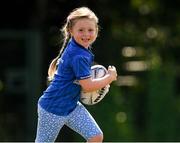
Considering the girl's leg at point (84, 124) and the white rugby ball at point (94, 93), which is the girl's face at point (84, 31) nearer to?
the white rugby ball at point (94, 93)

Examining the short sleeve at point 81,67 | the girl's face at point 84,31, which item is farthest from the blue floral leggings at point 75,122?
the girl's face at point 84,31

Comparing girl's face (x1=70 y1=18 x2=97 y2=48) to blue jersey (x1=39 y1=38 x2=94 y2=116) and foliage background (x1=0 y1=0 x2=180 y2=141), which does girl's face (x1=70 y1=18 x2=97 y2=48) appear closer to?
blue jersey (x1=39 y1=38 x2=94 y2=116)

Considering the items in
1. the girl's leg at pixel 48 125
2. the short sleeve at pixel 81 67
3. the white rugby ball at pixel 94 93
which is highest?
the short sleeve at pixel 81 67

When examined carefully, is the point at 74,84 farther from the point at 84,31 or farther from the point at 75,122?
the point at 84,31

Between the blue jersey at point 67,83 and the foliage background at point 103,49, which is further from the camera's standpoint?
the foliage background at point 103,49

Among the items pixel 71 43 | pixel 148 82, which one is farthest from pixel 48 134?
pixel 148 82

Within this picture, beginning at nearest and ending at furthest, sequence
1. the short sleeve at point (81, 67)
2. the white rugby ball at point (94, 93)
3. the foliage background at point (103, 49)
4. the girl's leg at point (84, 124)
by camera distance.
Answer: the short sleeve at point (81, 67) → the girl's leg at point (84, 124) → the white rugby ball at point (94, 93) → the foliage background at point (103, 49)

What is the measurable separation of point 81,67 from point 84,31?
31 centimetres

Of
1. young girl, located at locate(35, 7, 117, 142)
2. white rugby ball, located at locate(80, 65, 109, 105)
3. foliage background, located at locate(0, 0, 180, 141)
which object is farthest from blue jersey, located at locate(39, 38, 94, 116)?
foliage background, located at locate(0, 0, 180, 141)

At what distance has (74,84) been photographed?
6.28 metres

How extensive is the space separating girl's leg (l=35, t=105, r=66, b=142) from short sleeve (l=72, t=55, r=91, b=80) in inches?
16.4

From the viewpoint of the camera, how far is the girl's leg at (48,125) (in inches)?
248

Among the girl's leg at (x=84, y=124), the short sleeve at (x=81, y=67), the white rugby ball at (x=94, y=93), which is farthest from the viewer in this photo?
the white rugby ball at (x=94, y=93)

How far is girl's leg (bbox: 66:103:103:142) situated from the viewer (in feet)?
20.6
